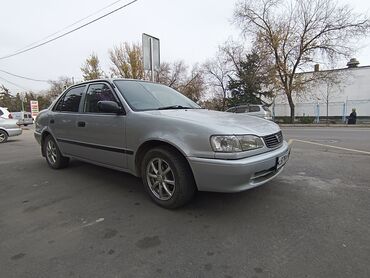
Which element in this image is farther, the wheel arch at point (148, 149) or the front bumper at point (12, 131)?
the front bumper at point (12, 131)

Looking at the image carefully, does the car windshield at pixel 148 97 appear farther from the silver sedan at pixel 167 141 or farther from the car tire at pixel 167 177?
the car tire at pixel 167 177

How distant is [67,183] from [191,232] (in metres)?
2.72

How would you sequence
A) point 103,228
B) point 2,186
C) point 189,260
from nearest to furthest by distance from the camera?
point 189,260
point 103,228
point 2,186

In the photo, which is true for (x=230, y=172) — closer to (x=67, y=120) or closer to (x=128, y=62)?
(x=67, y=120)

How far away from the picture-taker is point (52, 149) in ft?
18.4

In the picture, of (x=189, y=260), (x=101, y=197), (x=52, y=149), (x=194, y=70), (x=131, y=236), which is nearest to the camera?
(x=189, y=260)

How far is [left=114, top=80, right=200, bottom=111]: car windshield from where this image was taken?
3.89 meters

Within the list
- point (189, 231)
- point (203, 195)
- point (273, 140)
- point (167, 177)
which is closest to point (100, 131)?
point (167, 177)

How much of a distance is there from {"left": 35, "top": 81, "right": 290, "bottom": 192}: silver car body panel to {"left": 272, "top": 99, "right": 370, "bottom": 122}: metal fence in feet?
80.9

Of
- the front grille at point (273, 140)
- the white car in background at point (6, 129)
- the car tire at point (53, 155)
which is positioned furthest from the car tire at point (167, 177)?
the white car in background at point (6, 129)

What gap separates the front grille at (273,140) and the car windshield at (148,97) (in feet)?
4.74

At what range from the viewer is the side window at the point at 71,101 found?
4.78 meters

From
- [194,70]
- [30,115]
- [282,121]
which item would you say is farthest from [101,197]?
[194,70]

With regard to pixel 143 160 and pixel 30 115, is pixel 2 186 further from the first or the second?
pixel 30 115
